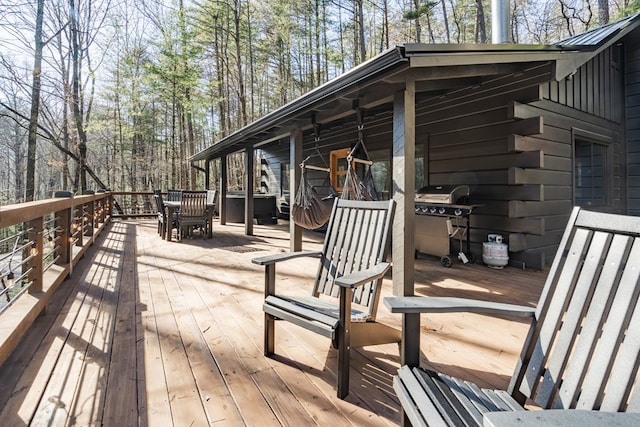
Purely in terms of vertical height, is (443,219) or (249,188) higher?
(249,188)

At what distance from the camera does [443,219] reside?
4.47 m

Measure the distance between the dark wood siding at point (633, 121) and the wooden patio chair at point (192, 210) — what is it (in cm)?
756

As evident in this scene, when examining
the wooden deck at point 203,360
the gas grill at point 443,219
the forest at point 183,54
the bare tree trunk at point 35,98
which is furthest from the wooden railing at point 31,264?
the forest at point 183,54

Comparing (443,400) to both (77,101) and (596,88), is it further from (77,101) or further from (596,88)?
(77,101)

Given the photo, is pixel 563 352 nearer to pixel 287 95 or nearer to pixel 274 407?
pixel 274 407

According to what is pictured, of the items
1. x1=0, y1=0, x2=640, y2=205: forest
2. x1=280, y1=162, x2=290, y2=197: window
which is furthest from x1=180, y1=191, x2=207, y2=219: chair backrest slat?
x1=0, y1=0, x2=640, y2=205: forest

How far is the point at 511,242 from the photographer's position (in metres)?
4.18

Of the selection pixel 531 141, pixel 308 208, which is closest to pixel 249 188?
pixel 308 208

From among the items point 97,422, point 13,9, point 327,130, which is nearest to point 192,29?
point 13,9

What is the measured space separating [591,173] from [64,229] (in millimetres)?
7407

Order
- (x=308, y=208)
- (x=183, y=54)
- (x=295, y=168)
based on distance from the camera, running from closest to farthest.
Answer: (x=308, y=208) < (x=295, y=168) < (x=183, y=54)

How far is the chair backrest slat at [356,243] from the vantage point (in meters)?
2.08

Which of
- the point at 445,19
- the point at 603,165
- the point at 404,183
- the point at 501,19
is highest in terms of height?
the point at 445,19

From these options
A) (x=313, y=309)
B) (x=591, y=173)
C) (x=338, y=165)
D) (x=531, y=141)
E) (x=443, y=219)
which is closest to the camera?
(x=313, y=309)
